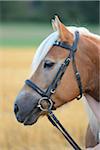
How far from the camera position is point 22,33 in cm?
3198

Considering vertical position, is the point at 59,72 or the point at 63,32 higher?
the point at 63,32

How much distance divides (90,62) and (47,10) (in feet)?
73.8

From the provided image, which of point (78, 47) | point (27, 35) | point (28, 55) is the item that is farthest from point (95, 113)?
point (27, 35)

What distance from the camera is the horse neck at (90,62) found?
4895 mm

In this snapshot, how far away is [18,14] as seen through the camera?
28.3m

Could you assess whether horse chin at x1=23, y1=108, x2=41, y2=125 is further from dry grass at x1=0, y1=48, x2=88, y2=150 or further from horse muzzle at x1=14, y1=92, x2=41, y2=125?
dry grass at x1=0, y1=48, x2=88, y2=150

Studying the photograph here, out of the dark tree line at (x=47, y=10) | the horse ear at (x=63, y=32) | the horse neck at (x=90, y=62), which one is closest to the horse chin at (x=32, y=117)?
the horse neck at (x=90, y=62)

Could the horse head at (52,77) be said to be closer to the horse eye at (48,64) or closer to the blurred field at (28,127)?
the horse eye at (48,64)

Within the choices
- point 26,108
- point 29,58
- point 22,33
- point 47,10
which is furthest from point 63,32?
Result: point 22,33

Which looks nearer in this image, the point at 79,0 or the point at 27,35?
the point at 79,0

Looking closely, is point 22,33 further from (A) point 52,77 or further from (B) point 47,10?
(A) point 52,77

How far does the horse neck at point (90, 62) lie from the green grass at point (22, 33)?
22603mm

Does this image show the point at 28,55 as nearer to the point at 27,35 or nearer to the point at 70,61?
the point at 27,35

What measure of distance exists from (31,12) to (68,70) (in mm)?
22456
